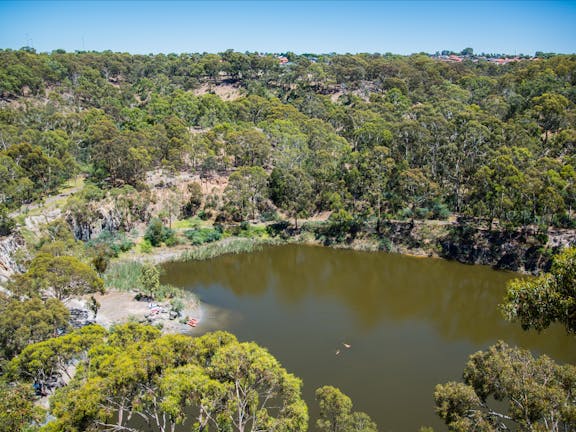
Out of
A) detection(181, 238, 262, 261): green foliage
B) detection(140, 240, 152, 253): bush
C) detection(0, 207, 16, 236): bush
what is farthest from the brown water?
detection(0, 207, 16, 236): bush

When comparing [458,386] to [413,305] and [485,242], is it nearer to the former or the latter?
[413,305]

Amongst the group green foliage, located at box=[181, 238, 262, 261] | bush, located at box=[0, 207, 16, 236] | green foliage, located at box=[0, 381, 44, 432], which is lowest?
green foliage, located at box=[181, 238, 262, 261]

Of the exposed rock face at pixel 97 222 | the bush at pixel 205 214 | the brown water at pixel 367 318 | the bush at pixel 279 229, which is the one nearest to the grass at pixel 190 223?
the bush at pixel 205 214

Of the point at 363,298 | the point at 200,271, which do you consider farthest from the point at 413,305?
the point at 200,271

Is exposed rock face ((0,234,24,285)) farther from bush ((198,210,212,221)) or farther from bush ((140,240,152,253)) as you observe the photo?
bush ((198,210,212,221))

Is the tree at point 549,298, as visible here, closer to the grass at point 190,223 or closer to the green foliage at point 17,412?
the green foliage at point 17,412

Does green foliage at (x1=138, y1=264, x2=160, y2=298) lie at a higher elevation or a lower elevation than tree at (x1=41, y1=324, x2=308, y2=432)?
lower

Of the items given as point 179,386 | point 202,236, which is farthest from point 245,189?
point 179,386
